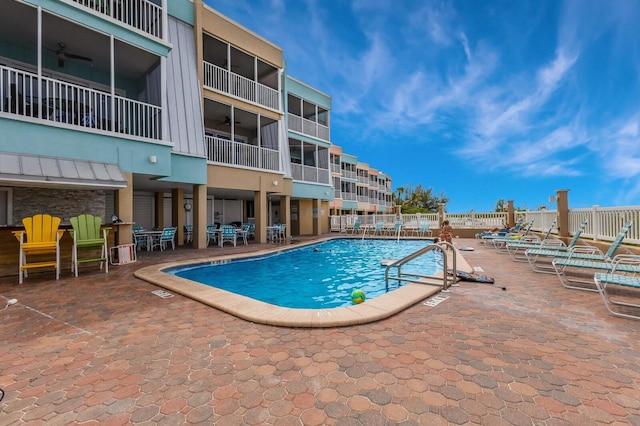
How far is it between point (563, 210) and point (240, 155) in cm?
1284

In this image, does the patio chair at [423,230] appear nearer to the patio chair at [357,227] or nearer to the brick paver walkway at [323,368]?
the patio chair at [357,227]

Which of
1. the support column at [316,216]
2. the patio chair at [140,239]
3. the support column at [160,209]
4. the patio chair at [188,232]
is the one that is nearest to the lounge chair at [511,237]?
the support column at [316,216]

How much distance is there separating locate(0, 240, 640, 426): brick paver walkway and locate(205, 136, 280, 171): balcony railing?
29.4 ft

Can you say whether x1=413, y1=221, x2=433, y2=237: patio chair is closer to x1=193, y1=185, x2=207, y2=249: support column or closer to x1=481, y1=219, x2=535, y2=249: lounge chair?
x1=481, y1=219, x2=535, y2=249: lounge chair

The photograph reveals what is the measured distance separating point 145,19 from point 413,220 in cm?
1715

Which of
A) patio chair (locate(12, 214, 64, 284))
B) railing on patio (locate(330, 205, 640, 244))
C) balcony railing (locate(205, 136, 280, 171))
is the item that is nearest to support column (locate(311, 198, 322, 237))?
railing on patio (locate(330, 205, 640, 244))

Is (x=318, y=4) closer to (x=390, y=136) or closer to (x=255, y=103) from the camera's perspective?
(x=255, y=103)

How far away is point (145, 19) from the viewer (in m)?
8.98

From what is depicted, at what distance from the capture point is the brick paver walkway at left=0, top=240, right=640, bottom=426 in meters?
1.88

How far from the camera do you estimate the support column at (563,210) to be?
32.1 ft

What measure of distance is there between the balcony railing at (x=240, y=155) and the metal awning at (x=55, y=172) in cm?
468

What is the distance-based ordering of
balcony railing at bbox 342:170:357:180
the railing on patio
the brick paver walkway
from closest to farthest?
the brick paver walkway < the railing on patio < balcony railing at bbox 342:170:357:180

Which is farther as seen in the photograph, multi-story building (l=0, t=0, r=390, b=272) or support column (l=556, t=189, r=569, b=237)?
support column (l=556, t=189, r=569, b=237)

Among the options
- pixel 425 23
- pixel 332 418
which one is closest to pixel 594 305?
pixel 332 418
